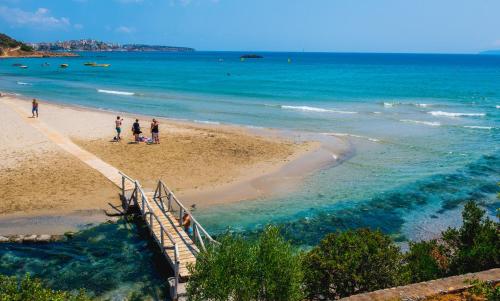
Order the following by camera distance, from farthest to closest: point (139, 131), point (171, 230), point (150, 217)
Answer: point (139, 131) < point (150, 217) < point (171, 230)

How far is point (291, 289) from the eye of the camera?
28.2ft

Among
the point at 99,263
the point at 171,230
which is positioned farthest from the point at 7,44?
the point at 99,263

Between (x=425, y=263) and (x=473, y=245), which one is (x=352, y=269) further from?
(x=473, y=245)

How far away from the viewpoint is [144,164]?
2341 cm

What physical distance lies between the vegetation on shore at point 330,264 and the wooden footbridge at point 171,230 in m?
2.13

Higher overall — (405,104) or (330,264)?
(405,104)

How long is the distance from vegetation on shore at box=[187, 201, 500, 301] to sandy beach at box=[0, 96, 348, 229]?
920 centimetres

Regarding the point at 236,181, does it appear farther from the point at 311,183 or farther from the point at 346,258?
the point at 346,258

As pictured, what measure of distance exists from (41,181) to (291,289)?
15348 mm

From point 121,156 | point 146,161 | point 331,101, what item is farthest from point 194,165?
point 331,101

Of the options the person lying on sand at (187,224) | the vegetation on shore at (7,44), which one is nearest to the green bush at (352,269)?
the person lying on sand at (187,224)

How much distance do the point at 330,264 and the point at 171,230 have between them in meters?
6.74

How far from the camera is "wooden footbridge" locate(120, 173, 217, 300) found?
39.4 feet

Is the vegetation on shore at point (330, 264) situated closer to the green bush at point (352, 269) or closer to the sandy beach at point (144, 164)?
the green bush at point (352, 269)
